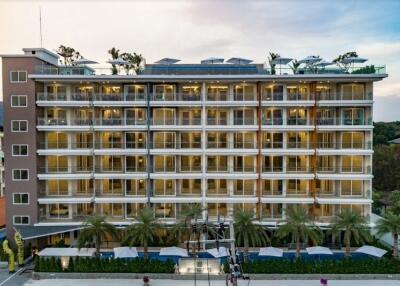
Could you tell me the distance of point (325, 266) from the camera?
31.8 metres

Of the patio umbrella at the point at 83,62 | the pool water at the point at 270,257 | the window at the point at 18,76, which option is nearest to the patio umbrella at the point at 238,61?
the patio umbrella at the point at 83,62

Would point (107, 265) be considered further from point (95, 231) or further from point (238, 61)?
point (238, 61)

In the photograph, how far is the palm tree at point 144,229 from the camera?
33.4 meters

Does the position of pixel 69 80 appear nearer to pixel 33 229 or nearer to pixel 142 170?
pixel 142 170

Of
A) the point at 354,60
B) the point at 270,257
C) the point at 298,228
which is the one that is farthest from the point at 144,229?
the point at 354,60

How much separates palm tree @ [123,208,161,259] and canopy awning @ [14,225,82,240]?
258 inches

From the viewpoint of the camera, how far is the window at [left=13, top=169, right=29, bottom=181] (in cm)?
3834

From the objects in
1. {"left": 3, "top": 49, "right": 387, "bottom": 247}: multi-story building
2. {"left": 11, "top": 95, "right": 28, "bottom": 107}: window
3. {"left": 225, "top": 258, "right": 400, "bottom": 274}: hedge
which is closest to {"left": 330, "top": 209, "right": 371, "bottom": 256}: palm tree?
{"left": 225, "top": 258, "right": 400, "bottom": 274}: hedge

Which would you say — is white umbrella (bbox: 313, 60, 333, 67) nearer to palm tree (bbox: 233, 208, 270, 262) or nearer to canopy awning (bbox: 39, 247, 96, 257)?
palm tree (bbox: 233, 208, 270, 262)

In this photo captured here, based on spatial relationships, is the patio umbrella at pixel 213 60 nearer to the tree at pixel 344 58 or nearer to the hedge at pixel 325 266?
the tree at pixel 344 58

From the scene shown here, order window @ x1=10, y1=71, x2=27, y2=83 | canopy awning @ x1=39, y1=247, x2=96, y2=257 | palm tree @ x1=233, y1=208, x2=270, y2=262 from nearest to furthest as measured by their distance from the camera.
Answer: canopy awning @ x1=39, y1=247, x2=96, y2=257 → palm tree @ x1=233, y1=208, x2=270, y2=262 → window @ x1=10, y1=71, x2=27, y2=83

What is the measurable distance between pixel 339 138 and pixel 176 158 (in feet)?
52.4

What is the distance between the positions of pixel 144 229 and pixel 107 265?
3.99 metres

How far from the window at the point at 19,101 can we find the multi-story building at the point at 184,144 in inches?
3.6
